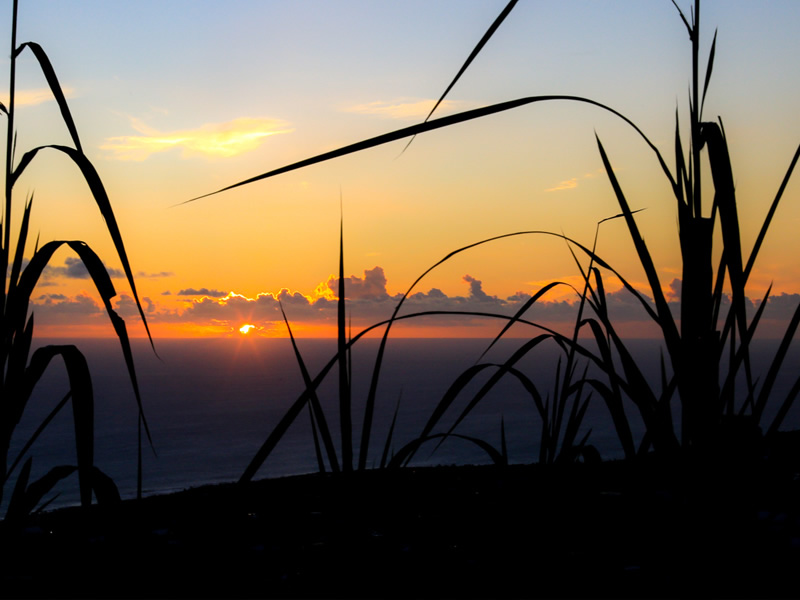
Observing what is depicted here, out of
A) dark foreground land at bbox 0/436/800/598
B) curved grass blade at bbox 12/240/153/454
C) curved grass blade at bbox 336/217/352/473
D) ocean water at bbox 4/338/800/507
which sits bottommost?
ocean water at bbox 4/338/800/507

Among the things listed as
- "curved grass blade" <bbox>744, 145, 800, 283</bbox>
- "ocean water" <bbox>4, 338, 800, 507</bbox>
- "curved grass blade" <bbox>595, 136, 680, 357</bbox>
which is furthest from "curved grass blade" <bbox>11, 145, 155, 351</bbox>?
"ocean water" <bbox>4, 338, 800, 507</bbox>

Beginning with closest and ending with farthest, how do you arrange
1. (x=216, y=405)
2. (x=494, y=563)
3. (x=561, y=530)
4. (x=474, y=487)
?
(x=494, y=563) < (x=561, y=530) < (x=474, y=487) < (x=216, y=405)

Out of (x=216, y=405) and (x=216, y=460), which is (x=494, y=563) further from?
(x=216, y=405)

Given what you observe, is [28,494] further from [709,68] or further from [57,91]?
[709,68]

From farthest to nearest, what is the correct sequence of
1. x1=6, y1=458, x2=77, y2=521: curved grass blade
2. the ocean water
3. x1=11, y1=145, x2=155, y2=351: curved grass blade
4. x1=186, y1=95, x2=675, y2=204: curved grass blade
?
1. the ocean water
2. x1=6, y1=458, x2=77, y2=521: curved grass blade
3. x1=11, y1=145, x2=155, y2=351: curved grass blade
4. x1=186, y1=95, x2=675, y2=204: curved grass blade

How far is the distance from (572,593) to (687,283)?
2.32 ft

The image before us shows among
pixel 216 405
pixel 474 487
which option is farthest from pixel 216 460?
pixel 474 487

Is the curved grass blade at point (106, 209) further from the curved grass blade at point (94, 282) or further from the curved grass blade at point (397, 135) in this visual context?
the curved grass blade at point (397, 135)

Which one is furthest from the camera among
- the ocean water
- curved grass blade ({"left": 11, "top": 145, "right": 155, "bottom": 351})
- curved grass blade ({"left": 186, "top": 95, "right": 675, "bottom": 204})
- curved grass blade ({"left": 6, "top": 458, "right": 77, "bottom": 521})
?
the ocean water

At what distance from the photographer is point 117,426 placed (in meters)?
81.5

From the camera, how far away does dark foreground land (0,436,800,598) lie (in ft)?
3.41

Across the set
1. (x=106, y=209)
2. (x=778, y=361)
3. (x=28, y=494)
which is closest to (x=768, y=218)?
(x=778, y=361)

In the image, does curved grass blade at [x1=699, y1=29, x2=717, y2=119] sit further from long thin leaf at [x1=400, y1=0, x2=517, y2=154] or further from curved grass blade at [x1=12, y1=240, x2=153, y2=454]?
curved grass blade at [x1=12, y1=240, x2=153, y2=454]

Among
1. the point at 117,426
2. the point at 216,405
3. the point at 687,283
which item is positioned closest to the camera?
the point at 687,283
